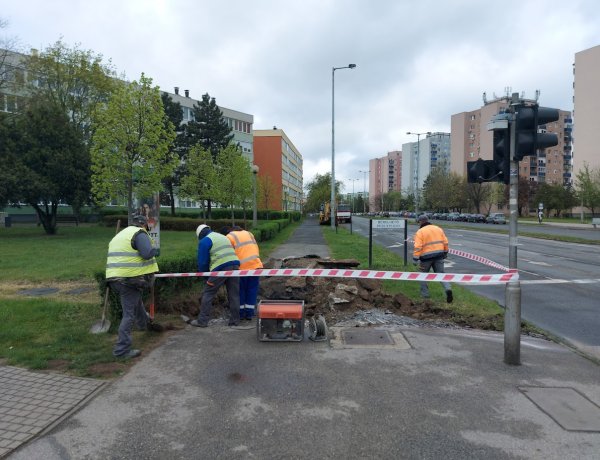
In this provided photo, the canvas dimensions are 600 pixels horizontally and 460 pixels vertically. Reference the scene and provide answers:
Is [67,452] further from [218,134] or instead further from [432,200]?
[432,200]

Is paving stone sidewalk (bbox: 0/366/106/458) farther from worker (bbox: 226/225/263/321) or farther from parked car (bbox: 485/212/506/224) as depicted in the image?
parked car (bbox: 485/212/506/224)

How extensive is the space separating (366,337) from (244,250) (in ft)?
7.84

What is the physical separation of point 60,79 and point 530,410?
37.6m

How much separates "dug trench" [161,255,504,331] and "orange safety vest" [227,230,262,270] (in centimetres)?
109

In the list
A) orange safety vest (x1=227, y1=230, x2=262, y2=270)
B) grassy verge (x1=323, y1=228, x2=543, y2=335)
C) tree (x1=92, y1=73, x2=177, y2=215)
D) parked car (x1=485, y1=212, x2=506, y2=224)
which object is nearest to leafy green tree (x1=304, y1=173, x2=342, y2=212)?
parked car (x1=485, y1=212, x2=506, y2=224)

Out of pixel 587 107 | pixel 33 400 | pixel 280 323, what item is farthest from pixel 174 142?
pixel 587 107

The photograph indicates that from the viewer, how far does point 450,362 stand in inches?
203

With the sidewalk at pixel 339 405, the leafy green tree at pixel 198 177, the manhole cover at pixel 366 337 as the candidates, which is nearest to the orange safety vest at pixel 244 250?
the sidewalk at pixel 339 405

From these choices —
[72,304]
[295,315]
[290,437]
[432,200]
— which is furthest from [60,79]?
[432,200]

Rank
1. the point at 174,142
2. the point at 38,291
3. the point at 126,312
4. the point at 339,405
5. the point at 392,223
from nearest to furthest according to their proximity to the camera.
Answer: the point at 339,405 < the point at 126,312 < the point at 38,291 < the point at 392,223 < the point at 174,142

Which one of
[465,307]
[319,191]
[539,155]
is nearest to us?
[465,307]

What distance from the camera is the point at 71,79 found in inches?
1307

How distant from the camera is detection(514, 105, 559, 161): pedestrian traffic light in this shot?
17.3 ft

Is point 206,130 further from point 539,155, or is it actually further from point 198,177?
point 539,155
